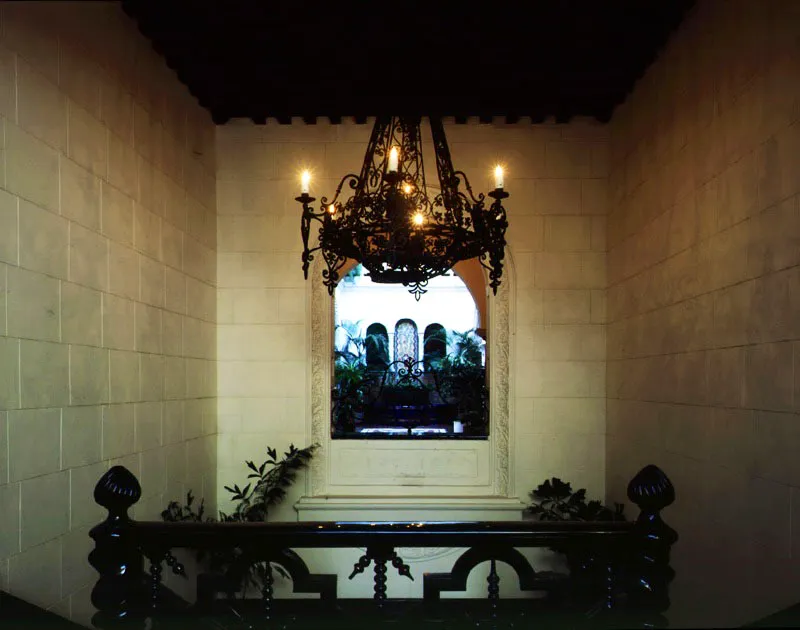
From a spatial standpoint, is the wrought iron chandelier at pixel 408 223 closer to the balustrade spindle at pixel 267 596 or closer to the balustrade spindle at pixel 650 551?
the balustrade spindle at pixel 650 551

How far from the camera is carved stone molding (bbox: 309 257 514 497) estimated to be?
5.57m

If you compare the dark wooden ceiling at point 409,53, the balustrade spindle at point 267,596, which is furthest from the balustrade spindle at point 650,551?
the dark wooden ceiling at point 409,53

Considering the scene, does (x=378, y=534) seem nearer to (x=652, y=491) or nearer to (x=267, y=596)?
(x=267, y=596)

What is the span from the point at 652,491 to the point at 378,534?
89 cm

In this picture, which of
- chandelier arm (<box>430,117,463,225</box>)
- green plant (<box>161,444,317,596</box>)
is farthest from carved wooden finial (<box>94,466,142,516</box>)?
green plant (<box>161,444,317,596</box>)

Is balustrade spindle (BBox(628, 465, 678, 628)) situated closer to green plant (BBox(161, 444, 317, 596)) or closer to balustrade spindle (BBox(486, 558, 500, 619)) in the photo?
balustrade spindle (BBox(486, 558, 500, 619))

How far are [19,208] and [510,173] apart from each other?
3871 millimetres

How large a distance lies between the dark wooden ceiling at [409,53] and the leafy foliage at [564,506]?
3.04m

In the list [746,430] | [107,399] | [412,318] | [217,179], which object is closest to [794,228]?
[746,430]

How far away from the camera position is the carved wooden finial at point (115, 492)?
218 centimetres

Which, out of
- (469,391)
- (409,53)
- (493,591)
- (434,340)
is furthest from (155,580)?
(434,340)

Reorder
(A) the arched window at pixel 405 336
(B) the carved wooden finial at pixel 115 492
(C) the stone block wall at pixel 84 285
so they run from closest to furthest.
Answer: (B) the carved wooden finial at pixel 115 492
(C) the stone block wall at pixel 84 285
(A) the arched window at pixel 405 336

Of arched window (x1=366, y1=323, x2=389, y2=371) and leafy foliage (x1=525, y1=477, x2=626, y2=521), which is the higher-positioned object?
arched window (x1=366, y1=323, x2=389, y2=371)

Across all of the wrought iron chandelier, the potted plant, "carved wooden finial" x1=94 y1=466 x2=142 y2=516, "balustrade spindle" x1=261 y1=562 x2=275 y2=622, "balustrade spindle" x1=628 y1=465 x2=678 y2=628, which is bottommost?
the potted plant
